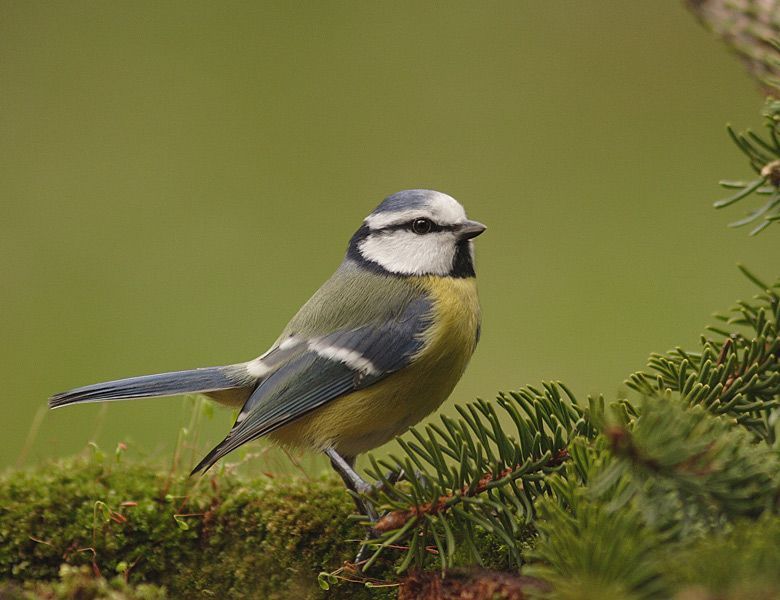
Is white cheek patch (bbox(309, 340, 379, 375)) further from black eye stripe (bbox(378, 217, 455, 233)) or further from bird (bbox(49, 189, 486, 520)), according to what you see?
black eye stripe (bbox(378, 217, 455, 233))

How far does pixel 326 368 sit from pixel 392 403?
13 cm

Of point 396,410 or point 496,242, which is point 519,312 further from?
point 396,410

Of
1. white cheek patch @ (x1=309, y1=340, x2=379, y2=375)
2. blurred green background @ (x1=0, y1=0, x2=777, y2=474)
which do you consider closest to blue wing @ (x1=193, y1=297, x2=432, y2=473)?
white cheek patch @ (x1=309, y1=340, x2=379, y2=375)

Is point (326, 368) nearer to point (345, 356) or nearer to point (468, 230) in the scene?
point (345, 356)

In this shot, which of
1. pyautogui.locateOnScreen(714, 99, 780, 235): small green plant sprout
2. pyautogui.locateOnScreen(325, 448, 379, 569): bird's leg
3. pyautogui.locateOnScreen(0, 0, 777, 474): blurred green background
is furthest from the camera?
pyautogui.locateOnScreen(0, 0, 777, 474): blurred green background

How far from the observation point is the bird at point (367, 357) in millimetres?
1413

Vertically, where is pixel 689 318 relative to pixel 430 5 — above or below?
below

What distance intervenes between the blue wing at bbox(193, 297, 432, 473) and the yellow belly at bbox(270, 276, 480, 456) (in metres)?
0.02

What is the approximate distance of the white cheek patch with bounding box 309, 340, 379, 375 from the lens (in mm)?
1422

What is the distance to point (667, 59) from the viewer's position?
15.0 feet

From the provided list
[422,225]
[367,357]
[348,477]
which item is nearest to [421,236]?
[422,225]

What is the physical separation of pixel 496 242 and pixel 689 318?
94 centimetres

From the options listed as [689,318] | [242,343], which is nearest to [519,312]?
[689,318]

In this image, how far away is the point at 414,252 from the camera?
168cm
